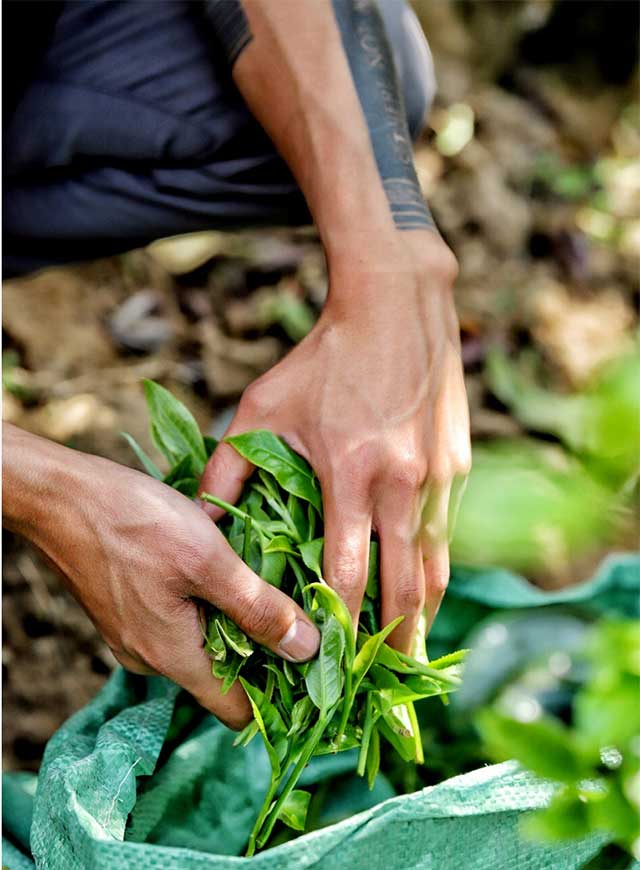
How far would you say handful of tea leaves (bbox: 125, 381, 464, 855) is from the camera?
84 cm

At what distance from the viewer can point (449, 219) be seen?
2119mm

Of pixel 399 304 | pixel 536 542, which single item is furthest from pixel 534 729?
pixel 399 304

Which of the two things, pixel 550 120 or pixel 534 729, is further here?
pixel 550 120

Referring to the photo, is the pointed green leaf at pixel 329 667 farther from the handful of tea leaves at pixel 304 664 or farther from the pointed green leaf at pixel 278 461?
the pointed green leaf at pixel 278 461

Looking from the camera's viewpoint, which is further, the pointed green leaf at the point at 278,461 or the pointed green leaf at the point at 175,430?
the pointed green leaf at the point at 175,430

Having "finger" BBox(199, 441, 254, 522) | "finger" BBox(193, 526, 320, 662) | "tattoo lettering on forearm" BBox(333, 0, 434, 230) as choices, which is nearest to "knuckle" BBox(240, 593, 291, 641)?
"finger" BBox(193, 526, 320, 662)

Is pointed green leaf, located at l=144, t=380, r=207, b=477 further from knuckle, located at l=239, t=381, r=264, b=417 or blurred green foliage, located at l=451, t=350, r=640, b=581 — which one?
blurred green foliage, located at l=451, t=350, r=640, b=581

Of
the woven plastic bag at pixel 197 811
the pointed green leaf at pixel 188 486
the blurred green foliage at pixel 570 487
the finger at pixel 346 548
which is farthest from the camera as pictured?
the pointed green leaf at pixel 188 486

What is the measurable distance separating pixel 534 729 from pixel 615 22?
2.42 m

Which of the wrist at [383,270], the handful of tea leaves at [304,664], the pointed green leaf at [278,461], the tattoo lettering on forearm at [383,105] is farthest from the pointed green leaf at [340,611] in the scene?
the tattoo lettering on forearm at [383,105]

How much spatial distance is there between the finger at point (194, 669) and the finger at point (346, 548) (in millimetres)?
136

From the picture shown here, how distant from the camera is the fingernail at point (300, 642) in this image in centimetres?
84

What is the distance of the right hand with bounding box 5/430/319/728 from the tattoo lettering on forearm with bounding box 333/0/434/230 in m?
0.43

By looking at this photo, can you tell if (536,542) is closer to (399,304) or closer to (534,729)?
(534,729)
